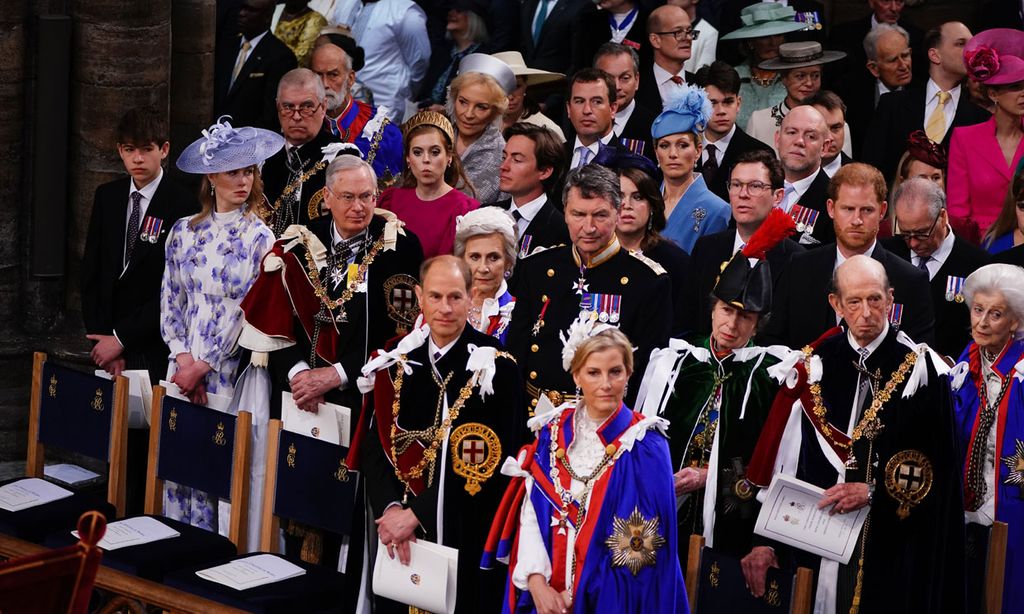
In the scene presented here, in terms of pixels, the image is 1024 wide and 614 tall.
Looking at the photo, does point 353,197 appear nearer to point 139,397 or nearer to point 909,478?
point 139,397

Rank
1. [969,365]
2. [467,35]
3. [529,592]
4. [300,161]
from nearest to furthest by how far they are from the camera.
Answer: [529,592] → [969,365] → [300,161] → [467,35]

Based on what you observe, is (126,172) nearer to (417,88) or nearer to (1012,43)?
(417,88)

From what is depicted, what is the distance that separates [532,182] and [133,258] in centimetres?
171

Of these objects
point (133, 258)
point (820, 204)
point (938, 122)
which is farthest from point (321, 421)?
point (938, 122)

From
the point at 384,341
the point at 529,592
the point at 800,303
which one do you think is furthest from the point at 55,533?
the point at 800,303

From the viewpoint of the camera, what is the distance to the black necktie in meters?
7.17

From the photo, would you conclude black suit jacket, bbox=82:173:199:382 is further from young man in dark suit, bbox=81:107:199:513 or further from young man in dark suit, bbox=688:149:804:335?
young man in dark suit, bbox=688:149:804:335

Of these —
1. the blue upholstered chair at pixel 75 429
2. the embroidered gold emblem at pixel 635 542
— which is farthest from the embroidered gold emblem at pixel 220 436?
the embroidered gold emblem at pixel 635 542

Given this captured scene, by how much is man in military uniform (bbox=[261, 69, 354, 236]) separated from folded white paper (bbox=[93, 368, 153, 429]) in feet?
2.85

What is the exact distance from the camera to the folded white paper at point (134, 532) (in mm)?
5895

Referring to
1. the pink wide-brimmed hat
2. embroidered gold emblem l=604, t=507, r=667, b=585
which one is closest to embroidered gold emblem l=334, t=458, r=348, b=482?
embroidered gold emblem l=604, t=507, r=667, b=585

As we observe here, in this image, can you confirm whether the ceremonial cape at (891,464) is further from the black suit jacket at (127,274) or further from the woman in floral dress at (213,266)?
the black suit jacket at (127,274)

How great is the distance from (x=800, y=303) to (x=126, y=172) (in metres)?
3.24

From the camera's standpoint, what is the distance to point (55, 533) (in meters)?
6.10
